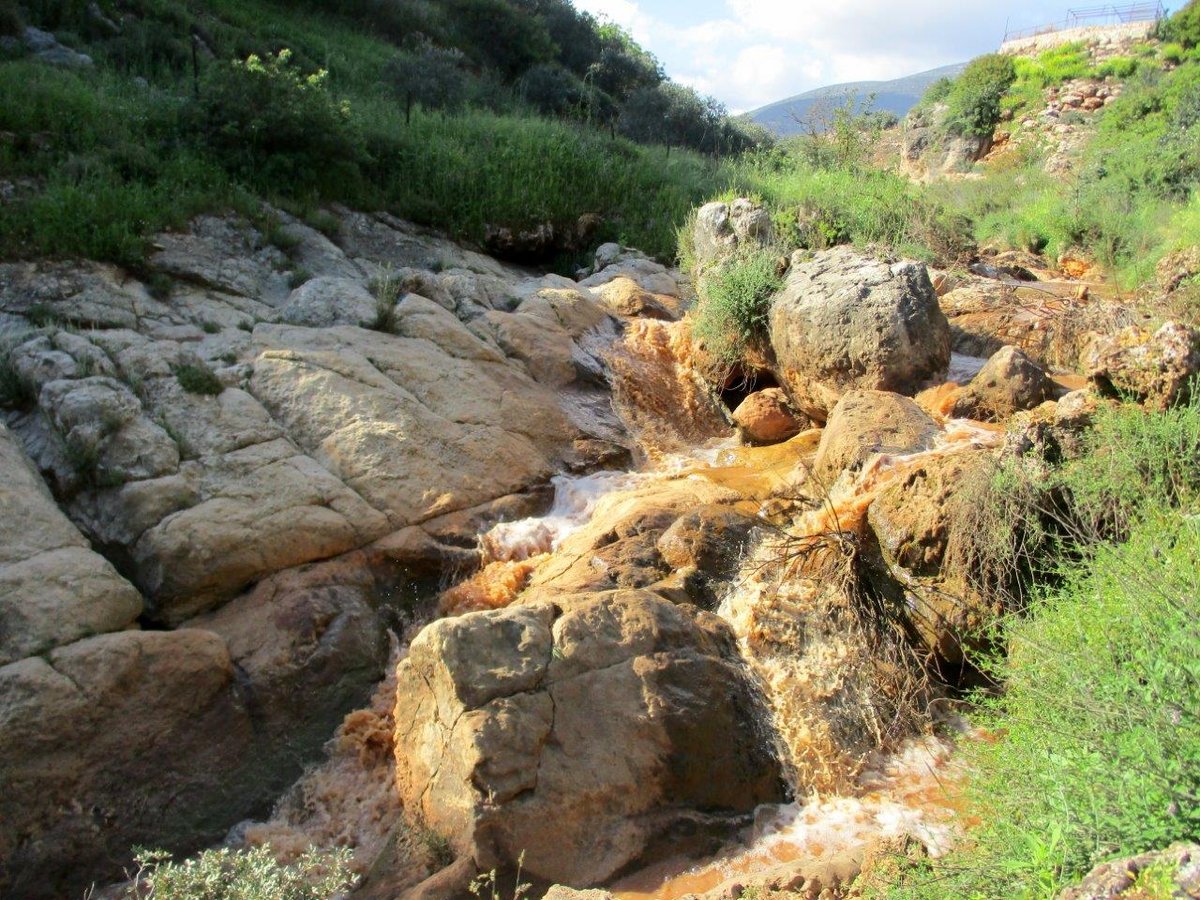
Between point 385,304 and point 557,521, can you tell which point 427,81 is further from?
point 557,521

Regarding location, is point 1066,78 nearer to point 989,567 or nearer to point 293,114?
point 293,114

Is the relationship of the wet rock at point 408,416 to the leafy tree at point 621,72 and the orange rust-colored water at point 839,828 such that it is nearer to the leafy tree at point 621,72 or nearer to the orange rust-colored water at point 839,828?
the orange rust-colored water at point 839,828

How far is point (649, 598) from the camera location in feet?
16.8

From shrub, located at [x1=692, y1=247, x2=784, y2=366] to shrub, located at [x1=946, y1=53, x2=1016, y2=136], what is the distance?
2096cm

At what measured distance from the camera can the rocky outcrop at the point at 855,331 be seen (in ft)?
24.8

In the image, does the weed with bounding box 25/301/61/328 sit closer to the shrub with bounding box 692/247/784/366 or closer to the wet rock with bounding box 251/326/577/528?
the wet rock with bounding box 251/326/577/528

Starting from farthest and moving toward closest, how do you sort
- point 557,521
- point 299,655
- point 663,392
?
point 663,392 < point 557,521 < point 299,655

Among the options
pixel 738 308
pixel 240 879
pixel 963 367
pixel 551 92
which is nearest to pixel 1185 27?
pixel 551 92

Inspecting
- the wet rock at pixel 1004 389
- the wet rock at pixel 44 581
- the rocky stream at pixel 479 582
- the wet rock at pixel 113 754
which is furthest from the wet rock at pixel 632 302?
the wet rock at pixel 113 754

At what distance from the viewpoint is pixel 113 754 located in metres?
4.75

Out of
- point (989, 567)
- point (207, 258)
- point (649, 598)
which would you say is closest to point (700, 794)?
point (649, 598)

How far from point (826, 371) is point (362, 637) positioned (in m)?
4.36

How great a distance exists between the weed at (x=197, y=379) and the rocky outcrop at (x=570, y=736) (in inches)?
117

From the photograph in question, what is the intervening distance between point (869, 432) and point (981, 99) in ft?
79.2
